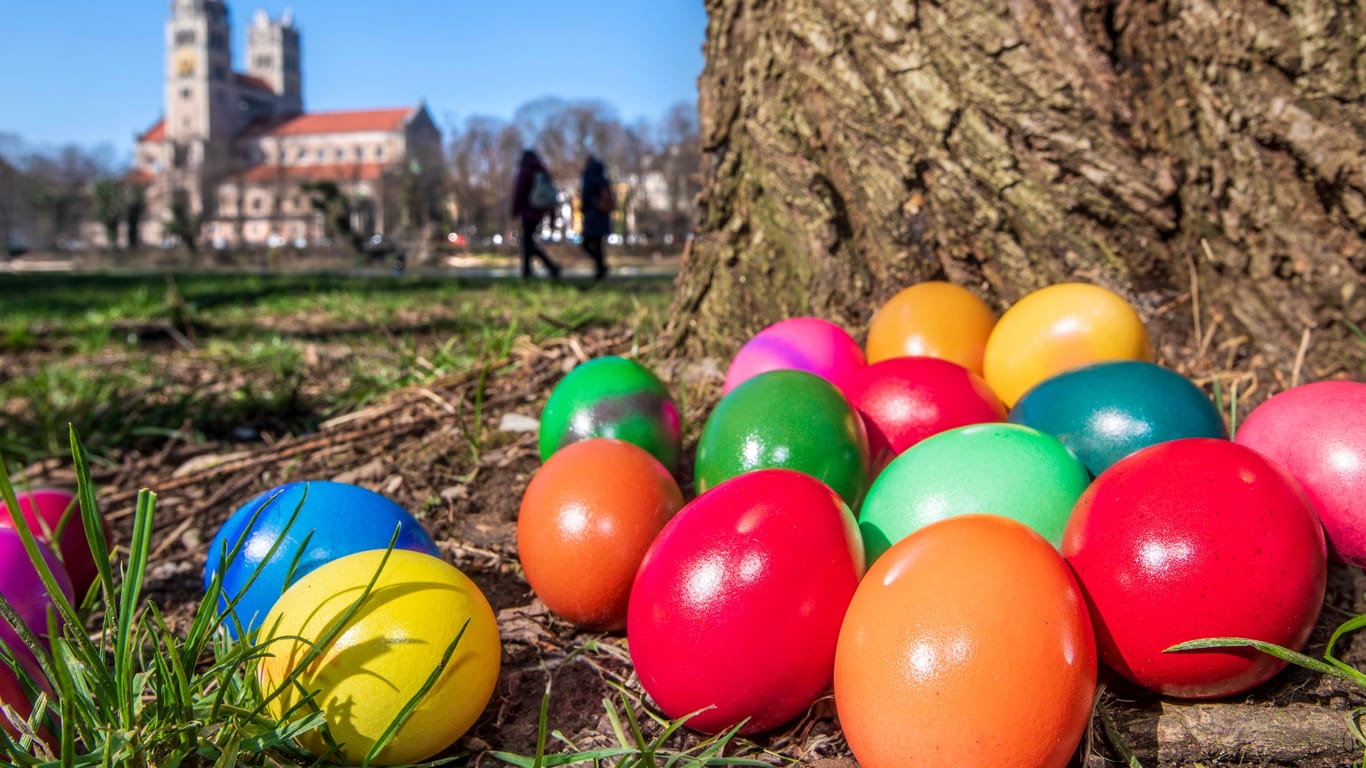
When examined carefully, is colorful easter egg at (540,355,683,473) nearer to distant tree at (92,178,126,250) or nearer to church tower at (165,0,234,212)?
distant tree at (92,178,126,250)

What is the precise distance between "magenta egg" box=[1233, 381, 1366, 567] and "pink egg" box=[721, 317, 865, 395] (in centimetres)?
104

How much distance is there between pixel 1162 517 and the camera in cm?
147

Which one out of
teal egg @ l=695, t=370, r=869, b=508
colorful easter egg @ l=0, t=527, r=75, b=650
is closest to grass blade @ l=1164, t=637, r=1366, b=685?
teal egg @ l=695, t=370, r=869, b=508

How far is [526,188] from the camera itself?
1338cm

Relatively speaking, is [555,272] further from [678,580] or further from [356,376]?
[678,580]

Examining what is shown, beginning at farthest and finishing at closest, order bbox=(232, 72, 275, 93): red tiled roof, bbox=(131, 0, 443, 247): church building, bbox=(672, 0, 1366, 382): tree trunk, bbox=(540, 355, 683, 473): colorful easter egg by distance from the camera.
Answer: bbox=(232, 72, 275, 93): red tiled roof
bbox=(131, 0, 443, 247): church building
bbox=(672, 0, 1366, 382): tree trunk
bbox=(540, 355, 683, 473): colorful easter egg

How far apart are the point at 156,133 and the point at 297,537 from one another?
460ft

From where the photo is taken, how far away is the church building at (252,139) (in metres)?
90.9

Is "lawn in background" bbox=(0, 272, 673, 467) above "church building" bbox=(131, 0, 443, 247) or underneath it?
underneath

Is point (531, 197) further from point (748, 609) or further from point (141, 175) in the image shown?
point (141, 175)

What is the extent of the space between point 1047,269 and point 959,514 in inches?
65.0

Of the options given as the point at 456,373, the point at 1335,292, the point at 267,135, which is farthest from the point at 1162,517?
the point at 267,135

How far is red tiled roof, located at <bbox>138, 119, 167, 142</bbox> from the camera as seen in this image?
11668 cm

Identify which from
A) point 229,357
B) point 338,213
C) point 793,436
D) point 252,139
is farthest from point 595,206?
point 252,139
